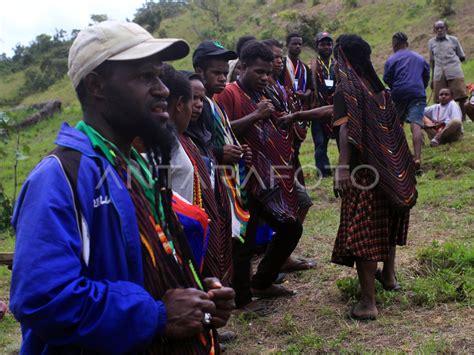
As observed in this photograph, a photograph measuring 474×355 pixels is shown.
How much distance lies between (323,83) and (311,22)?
13.8m

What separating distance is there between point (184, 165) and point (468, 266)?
2.69 meters

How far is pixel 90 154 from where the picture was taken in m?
1.58

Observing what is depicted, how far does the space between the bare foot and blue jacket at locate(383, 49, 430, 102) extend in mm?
4400

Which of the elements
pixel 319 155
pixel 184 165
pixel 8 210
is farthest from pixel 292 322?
pixel 8 210

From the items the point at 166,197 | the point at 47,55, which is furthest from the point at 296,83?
the point at 47,55

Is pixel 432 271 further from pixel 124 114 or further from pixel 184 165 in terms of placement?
pixel 124 114

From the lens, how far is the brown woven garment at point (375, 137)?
379cm

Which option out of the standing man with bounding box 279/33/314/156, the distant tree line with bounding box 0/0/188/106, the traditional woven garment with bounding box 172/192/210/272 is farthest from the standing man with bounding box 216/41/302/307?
the distant tree line with bounding box 0/0/188/106

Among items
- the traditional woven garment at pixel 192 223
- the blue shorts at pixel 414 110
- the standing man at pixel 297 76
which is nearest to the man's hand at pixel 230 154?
the traditional woven garment at pixel 192 223

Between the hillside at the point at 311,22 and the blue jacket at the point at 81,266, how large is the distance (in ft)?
41.0

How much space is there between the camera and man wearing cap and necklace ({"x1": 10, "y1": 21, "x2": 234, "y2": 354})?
142 cm

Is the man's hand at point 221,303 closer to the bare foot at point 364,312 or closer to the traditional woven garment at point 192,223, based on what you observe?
the traditional woven garment at point 192,223

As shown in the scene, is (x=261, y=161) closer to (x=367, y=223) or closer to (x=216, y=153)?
(x=216, y=153)

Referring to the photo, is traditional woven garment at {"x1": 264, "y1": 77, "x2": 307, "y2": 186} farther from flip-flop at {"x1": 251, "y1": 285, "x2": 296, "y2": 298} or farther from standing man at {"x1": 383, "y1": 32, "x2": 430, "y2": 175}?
standing man at {"x1": 383, "y1": 32, "x2": 430, "y2": 175}
